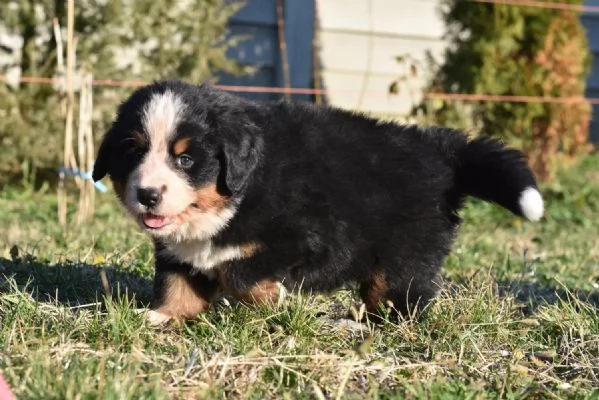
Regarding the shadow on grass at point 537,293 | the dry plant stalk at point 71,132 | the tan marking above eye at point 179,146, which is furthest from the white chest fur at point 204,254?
the dry plant stalk at point 71,132

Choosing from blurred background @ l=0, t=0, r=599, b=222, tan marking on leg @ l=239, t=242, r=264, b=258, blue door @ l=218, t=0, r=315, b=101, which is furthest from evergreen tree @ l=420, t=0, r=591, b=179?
tan marking on leg @ l=239, t=242, r=264, b=258

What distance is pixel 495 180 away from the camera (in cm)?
354

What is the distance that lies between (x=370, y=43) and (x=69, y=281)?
23.4ft

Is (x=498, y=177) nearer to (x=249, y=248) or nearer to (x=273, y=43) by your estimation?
(x=249, y=248)

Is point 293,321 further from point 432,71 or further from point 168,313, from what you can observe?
point 432,71

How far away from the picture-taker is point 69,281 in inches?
156

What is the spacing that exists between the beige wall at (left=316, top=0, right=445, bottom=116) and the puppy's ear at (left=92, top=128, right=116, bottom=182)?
7.12 metres

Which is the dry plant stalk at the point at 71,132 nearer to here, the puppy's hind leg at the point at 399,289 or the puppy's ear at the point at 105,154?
the puppy's ear at the point at 105,154

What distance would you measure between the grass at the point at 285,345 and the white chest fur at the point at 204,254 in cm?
20

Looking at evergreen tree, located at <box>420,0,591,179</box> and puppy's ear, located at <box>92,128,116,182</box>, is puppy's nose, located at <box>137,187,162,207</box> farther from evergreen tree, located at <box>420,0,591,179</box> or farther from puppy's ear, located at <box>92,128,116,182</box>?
evergreen tree, located at <box>420,0,591,179</box>

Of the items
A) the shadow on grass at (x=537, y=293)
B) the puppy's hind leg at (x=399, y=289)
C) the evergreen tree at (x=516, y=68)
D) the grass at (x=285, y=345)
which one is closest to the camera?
the grass at (x=285, y=345)

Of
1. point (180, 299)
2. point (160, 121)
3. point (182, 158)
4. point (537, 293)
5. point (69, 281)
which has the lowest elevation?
point (537, 293)

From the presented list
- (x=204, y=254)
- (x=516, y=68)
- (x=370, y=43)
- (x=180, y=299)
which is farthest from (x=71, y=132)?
(x=370, y=43)

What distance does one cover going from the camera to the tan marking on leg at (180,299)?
3.39 m
